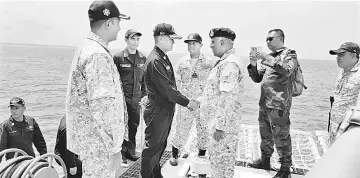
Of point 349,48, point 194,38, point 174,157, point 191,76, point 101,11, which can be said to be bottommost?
point 174,157

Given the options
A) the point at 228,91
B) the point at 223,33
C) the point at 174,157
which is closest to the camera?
the point at 228,91

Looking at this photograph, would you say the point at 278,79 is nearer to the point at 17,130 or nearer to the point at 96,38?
the point at 96,38

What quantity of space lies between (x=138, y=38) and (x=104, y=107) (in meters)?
2.56

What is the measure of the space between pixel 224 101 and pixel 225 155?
57cm

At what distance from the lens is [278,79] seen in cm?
315

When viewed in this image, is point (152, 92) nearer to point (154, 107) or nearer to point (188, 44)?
point (154, 107)

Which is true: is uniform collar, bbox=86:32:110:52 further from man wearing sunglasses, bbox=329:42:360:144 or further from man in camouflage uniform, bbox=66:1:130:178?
man wearing sunglasses, bbox=329:42:360:144

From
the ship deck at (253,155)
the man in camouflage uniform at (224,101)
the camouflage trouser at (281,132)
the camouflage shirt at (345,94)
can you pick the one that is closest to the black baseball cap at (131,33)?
the man in camouflage uniform at (224,101)

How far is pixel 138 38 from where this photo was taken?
13.6 feet

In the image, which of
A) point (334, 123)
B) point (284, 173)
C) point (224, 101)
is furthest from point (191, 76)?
point (334, 123)

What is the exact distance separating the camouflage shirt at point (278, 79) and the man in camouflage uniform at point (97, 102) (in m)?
1.89

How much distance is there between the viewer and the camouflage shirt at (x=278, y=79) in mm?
3004

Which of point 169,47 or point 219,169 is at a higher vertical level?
point 169,47

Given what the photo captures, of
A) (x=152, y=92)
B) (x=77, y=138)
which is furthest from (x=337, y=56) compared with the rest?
(x=77, y=138)
